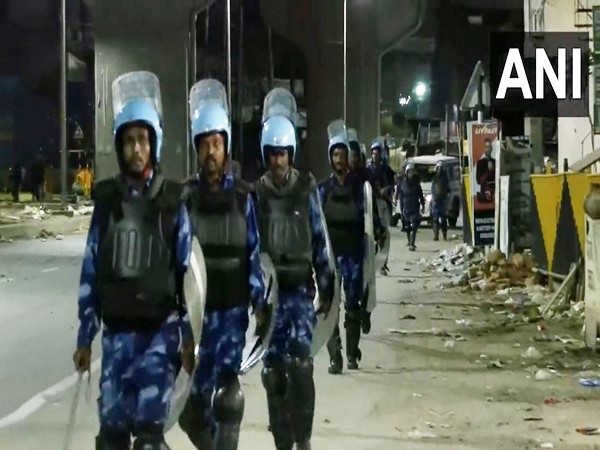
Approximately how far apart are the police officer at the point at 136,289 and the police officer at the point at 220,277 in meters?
0.84

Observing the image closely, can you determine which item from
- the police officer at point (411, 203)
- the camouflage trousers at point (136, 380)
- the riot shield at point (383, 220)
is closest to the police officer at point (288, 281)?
the camouflage trousers at point (136, 380)

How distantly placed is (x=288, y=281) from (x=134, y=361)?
1.98 metres

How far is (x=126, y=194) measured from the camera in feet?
16.8

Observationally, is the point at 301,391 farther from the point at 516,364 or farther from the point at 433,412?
the point at 516,364

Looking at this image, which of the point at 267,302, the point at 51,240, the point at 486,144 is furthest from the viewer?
the point at 51,240

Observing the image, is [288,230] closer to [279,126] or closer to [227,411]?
[279,126]

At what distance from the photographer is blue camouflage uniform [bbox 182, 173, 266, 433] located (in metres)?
5.98

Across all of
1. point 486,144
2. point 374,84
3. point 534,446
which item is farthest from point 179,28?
point 374,84

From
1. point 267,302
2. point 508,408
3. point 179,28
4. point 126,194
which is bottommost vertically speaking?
point 508,408

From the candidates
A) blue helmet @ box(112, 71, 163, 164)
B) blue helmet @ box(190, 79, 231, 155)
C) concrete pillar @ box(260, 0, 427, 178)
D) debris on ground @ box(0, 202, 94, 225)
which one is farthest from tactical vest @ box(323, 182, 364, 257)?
concrete pillar @ box(260, 0, 427, 178)

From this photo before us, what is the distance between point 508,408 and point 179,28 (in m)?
14.6

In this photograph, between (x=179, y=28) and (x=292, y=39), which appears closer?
(x=179, y=28)

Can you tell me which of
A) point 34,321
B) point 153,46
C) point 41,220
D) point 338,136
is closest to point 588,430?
point 338,136

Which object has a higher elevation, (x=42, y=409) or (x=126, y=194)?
(x=126, y=194)
